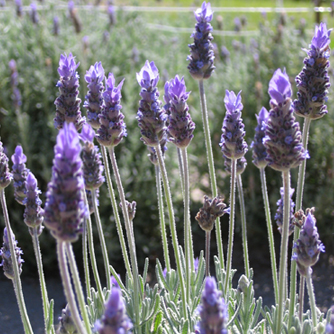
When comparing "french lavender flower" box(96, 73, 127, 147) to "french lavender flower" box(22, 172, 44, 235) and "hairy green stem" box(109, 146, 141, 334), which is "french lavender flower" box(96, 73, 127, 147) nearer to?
"hairy green stem" box(109, 146, 141, 334)

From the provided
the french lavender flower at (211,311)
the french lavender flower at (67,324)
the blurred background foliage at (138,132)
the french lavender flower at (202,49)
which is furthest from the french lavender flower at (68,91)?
the blurred background foliage at (138,132)

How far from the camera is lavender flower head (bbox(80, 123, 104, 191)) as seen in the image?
5.95ft

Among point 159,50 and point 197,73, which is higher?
point 159,50

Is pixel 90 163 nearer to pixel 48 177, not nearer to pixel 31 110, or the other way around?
pixel 48 177

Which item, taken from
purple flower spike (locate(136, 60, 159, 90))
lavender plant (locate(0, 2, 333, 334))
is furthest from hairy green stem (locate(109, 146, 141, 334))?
purple flower spike (locate(136, 60, 159, 90))

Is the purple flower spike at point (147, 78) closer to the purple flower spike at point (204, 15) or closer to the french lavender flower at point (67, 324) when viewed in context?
the purple flower spike at point (204, 15)

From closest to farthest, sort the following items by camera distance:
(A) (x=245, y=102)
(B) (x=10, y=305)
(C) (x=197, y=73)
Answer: (C) (x=197, y=73) < (B) (x=10, y=305) < (A) (x=245, y=102)

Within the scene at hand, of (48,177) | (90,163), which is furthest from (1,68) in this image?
(90,163)

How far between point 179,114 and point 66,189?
741 millimetres

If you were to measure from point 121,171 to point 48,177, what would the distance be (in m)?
0.60

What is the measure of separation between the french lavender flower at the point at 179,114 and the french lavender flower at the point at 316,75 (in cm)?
45

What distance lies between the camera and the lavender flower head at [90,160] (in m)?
1.81

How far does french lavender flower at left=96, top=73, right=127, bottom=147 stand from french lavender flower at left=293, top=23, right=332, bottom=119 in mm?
710

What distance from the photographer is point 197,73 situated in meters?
2.17
